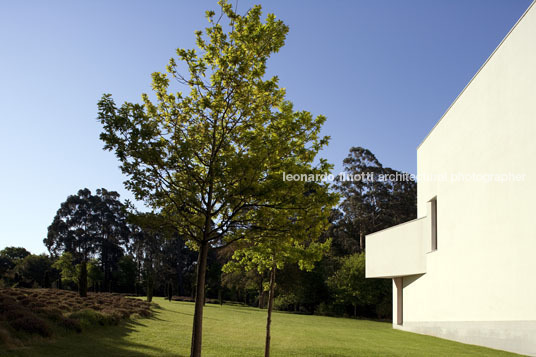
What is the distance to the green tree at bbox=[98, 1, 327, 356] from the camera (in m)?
7.97

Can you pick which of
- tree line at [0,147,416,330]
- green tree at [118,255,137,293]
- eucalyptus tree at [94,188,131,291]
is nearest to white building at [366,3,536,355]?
tree line at [0,147,416,330]

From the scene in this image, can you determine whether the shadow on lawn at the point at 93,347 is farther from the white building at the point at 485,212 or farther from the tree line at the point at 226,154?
the white building at the point at 485,212

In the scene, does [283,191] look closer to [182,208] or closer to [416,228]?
[182,208]

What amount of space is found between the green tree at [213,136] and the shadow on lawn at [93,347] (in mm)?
3982

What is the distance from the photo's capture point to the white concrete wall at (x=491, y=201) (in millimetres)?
13523

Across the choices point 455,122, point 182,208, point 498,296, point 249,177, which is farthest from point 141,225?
point 455,122

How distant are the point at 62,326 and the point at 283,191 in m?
9.55

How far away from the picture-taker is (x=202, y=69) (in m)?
8.37

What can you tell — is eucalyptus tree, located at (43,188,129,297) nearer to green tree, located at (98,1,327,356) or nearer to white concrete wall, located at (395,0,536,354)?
white concrete wall, located at (395,0,536,354)

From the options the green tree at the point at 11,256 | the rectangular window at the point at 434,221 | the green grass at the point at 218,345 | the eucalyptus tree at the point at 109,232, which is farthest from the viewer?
the eucalyptus tree at the point at 109,232

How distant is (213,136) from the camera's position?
8547 mm

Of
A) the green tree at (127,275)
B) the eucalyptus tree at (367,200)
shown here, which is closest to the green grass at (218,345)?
the eucalyptus tree at (367,200)

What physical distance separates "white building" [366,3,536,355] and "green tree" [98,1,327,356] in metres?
9.19

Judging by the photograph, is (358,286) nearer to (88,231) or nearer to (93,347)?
(93,347)
